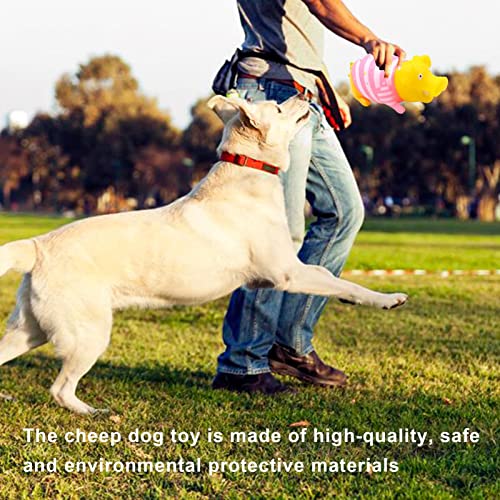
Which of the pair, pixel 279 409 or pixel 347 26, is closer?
pixel 279 409

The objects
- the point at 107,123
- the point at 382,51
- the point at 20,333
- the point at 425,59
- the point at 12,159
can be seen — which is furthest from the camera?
the point at 12,159

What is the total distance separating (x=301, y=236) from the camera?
16.9ft

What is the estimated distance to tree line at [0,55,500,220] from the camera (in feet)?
188

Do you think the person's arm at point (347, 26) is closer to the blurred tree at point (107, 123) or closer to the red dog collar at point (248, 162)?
the red dog collar at point (248, 162)

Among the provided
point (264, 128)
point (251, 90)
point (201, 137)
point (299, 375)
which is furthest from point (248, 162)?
point (201, 137)

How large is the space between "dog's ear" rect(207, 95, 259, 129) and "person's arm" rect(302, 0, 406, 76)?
0.66 metres

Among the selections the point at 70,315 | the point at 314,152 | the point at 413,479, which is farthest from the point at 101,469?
the point at 314,152

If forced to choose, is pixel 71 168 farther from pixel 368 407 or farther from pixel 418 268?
pixel 368 407

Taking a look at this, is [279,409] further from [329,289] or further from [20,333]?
[20,333]

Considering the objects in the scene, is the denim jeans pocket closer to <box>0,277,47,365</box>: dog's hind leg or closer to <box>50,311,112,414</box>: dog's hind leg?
<box>50,311,112,414</box>: dog's hind leg

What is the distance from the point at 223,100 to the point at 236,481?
2009 mm

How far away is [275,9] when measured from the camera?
4.98 m

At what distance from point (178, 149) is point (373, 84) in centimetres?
6898

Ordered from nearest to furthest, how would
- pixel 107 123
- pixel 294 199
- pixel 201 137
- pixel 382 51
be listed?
pixel 382 51
pixel 294 199
pixel 201 137
pixel 107 123
